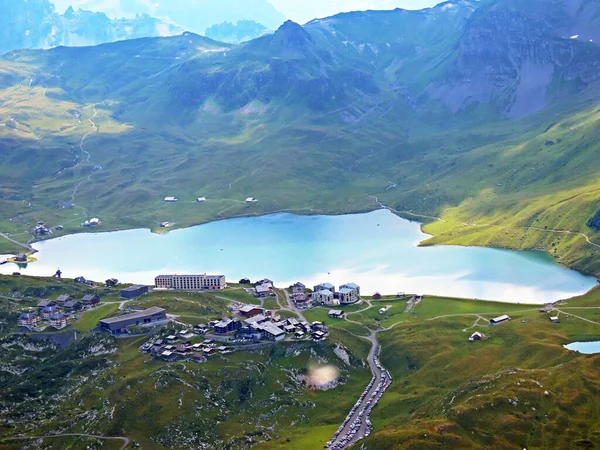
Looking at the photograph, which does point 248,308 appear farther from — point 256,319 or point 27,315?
point 27,315

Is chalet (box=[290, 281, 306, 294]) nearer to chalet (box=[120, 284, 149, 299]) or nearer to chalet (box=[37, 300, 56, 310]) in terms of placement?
chalet (box=[120, 284, 149, 299])

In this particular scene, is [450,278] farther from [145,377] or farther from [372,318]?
[145,377]

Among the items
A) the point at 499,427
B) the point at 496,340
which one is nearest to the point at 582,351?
the point at 496,340

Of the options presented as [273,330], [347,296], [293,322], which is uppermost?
[347,296]

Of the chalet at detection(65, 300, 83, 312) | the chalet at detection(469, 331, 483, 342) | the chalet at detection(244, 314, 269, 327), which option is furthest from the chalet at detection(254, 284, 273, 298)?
the chalet at detection(469, 331, 483, 342)

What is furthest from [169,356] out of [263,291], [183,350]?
[263,291]

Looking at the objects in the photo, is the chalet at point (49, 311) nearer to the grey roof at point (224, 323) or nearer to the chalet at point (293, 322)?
the grey roof at point (224, 323)
